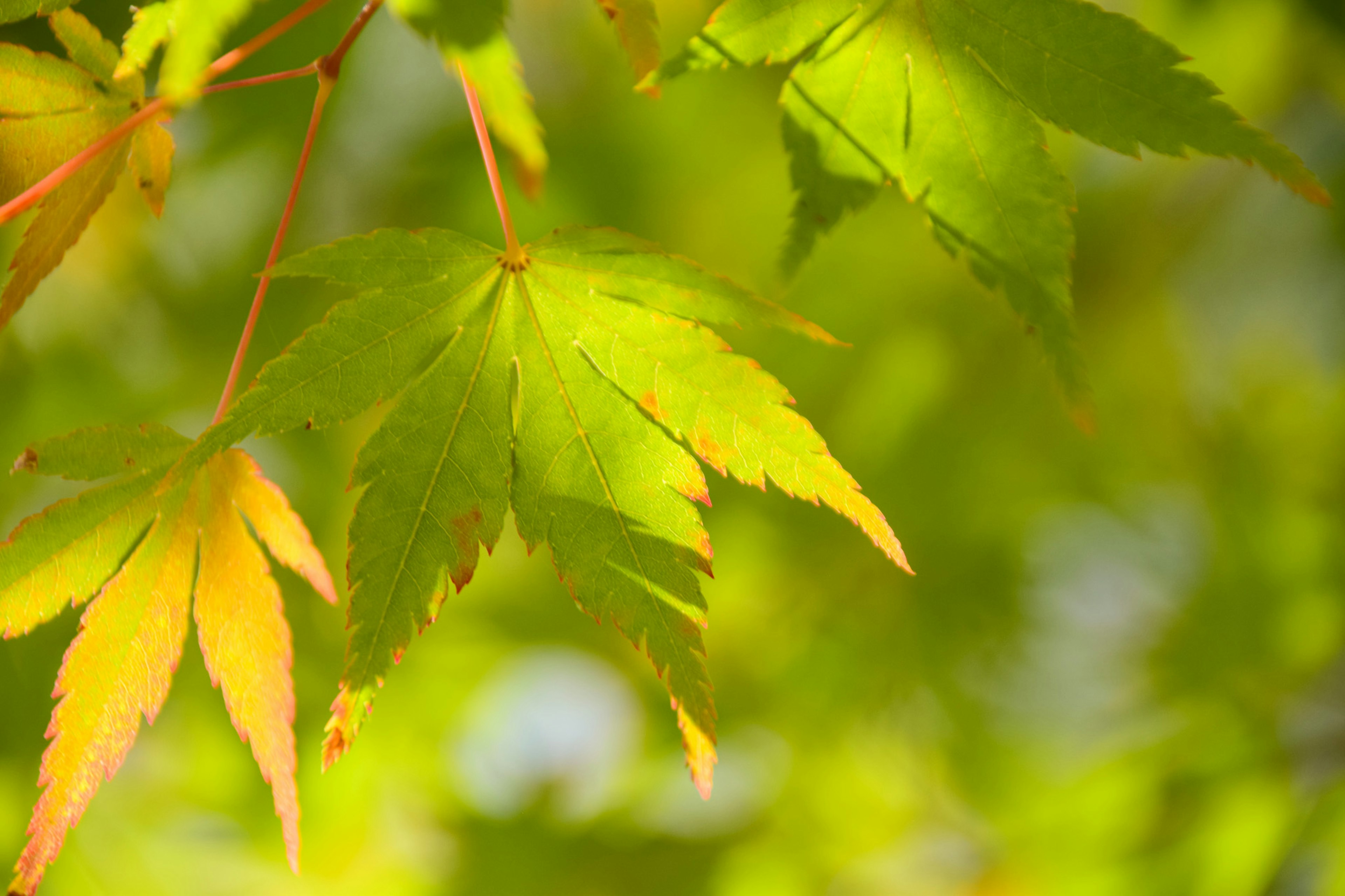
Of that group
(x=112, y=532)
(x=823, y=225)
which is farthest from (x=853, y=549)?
(x=112, y=532)

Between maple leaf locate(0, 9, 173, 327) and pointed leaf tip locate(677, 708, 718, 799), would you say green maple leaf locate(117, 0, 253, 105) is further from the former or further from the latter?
pointed leaf tip locate(677, 708, 718, 799)

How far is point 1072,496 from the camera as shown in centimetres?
137

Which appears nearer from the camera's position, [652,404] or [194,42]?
[194,42]

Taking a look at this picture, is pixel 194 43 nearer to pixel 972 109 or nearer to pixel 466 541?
pixel 466 541

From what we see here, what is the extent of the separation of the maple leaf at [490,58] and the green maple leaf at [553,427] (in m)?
0.14

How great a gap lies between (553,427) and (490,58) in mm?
199

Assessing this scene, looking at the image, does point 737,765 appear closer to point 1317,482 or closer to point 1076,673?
point 1076,673

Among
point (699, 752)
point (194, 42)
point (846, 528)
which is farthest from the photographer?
point (846, 528)

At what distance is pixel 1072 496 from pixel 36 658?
5.92 ft

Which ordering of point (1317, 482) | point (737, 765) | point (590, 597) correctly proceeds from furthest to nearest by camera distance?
point (737, 765) → point (1317, 482) → point (590, 597)

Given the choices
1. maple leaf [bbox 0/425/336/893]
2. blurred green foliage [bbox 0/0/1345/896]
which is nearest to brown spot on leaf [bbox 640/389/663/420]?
maple leaf [bbox 0/425/336/893]

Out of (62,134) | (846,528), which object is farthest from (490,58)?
(846,528)

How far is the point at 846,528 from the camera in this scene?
138 centimetres

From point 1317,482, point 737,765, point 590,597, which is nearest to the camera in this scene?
point 590,597
